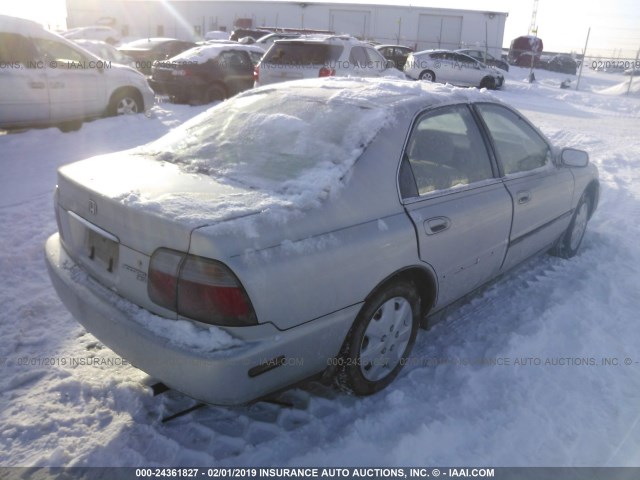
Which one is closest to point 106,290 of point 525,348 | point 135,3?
point 525,348

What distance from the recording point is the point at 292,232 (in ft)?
7.00

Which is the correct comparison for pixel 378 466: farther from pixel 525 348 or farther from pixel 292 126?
pixel 292 126

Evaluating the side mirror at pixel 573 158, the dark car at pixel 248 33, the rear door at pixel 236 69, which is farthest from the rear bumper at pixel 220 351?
the dark car at pixel 248 33

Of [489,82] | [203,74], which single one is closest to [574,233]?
[203,74]

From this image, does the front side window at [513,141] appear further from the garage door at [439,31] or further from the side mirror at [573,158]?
the garage door at [439,31]

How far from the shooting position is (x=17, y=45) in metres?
7.68

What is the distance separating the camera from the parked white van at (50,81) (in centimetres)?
756

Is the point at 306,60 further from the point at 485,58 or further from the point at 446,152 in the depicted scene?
the point at 485,58

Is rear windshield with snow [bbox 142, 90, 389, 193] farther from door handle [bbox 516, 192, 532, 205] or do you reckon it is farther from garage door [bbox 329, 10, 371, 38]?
garage door [bbox 329, 10, 371, 38]

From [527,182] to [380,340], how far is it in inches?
68.8

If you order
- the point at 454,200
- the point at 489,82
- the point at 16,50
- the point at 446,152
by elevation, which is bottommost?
the point at 489,82

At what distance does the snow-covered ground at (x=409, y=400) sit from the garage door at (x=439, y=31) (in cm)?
3510

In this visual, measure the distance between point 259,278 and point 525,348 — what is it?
6.51 feet

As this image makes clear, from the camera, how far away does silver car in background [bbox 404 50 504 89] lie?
65.4ft
